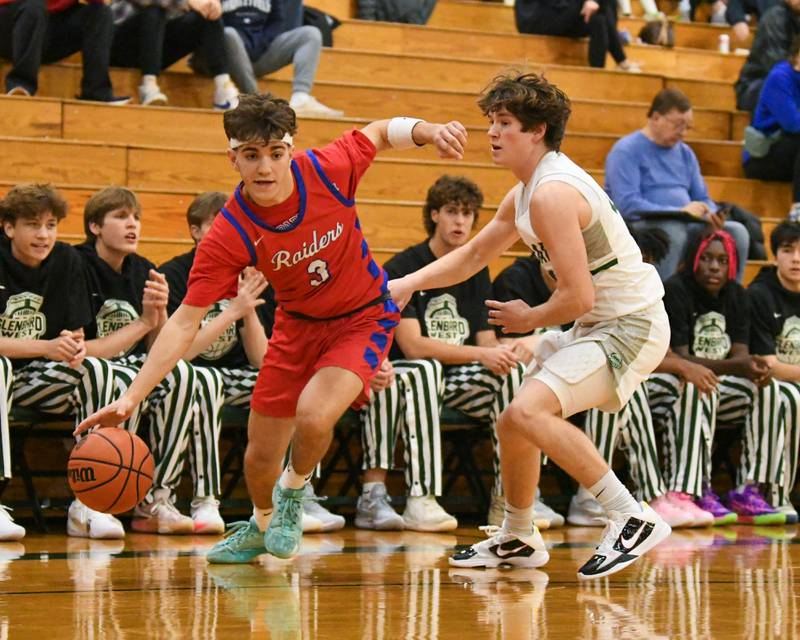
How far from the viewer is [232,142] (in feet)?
12.8

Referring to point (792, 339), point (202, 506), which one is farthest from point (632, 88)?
point (202, 506)

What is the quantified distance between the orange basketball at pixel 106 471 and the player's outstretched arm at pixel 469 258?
0.96 metres

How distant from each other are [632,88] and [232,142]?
5.39 meters

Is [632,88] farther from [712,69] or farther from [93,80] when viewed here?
[93,80]

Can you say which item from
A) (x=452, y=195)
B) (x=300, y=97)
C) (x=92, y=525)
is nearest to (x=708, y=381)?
(x=452, y=195)

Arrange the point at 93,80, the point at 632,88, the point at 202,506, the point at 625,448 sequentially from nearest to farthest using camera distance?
the point at 202,506, the point at 625,448, the point at 93,80, the point at 632,88

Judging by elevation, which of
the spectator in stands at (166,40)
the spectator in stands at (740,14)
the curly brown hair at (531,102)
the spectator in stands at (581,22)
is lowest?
the curly brown hair at (531,102)

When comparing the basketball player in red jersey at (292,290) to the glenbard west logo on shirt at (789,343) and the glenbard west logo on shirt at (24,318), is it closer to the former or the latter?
the glenbard west logo on shirt at (24,318)

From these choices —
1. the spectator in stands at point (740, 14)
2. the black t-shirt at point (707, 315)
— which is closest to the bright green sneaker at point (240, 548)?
the black t-shirt at point (707, 315)

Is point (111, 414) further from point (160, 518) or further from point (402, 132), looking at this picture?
point (160, 518)

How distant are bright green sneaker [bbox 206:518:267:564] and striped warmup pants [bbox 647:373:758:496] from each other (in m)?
2.13

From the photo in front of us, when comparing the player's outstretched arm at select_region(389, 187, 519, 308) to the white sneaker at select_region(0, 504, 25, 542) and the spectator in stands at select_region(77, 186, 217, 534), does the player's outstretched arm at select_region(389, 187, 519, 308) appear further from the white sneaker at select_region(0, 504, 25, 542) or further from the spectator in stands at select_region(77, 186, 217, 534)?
the white sneaker at select_region(0, 504, 25, 542)

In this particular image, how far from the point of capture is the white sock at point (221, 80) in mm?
7211

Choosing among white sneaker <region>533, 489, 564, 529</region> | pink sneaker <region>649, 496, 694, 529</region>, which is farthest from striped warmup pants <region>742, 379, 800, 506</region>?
white sneaker <region>533, 489, 564, 529</region>
